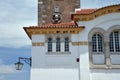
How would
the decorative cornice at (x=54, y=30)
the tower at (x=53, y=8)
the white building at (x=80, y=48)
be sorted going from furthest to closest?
1. the tower at (x=53, y=8)
2. the decorative cornice at (x=54, y=30)
3. the white building at (x=80, y=48)

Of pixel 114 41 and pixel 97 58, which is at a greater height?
pixel 114 41

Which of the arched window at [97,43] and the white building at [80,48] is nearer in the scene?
the white building at [80,48]

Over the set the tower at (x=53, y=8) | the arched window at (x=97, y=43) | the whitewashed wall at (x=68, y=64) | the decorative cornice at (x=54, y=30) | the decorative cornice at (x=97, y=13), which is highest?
the tower at (x=53, y=8)

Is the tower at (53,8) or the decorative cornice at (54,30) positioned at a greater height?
the tower at (53,8)

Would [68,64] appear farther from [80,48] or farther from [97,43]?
[97,43]

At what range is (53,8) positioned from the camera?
35000 mm

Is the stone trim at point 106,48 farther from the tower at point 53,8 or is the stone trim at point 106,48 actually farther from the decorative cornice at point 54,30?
the tower at point 53,8

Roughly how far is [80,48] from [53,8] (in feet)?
40.5

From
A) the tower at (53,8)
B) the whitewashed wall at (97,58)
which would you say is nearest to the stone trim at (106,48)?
the whitewashed wall at (97,58)

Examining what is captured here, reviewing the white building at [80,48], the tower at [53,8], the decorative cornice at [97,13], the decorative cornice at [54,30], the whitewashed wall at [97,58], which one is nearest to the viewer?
the whitewashed wall at [97,58]

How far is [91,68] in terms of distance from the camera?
23.3m

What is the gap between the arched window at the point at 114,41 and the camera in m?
23.9

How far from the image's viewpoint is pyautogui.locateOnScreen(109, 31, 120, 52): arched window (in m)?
23.9

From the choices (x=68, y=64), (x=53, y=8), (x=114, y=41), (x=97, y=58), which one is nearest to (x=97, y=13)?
(x=114, y=41)
